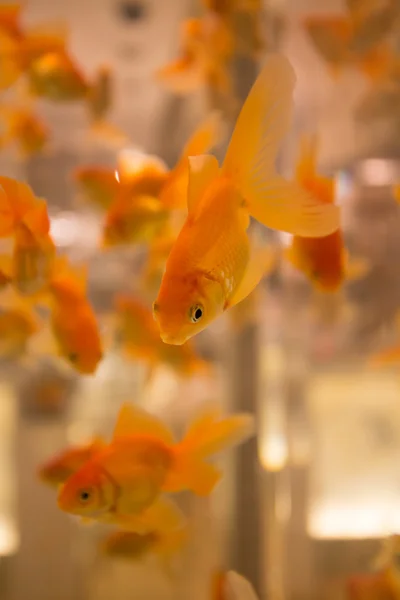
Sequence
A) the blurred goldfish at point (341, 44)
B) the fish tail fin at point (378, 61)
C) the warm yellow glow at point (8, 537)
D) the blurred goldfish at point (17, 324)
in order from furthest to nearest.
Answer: the warm yellow glow at point (8, 537)
the fish tail fin at point (378, 61)
the blurred goldfish at point (341, 44)
the blurred goldfish at point (17, 324)

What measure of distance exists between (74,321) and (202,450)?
0.83 feet

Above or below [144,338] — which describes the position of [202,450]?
below

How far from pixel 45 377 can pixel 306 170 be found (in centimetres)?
200

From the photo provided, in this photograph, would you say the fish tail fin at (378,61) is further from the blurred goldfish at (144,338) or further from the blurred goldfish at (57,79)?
the blurred goldfish at (144,338)

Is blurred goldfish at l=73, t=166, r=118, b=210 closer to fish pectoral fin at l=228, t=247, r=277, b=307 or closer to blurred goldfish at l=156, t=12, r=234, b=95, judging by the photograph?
fish pectoral fin at l=228, t=247, r=277, b=307

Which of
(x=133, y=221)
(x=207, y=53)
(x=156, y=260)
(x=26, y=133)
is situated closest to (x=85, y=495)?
(x=133, y=221)

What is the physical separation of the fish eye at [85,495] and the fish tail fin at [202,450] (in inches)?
4.6

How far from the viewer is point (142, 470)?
0.73 metres

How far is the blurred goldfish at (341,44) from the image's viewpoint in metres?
1.39

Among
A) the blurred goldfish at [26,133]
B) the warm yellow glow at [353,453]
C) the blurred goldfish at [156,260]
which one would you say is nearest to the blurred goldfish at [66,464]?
the blurred goldfish at [156,260]

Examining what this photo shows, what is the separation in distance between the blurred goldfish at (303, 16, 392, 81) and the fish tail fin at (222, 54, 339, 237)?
3.30 feet

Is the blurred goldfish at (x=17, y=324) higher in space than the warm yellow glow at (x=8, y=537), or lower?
higher

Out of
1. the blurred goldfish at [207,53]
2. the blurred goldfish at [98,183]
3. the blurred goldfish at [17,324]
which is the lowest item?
the blurred goldfish at [17,324]

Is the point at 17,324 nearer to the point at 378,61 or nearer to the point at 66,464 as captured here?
the point at 66,464
